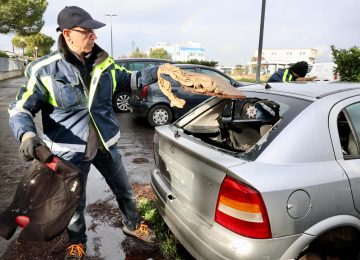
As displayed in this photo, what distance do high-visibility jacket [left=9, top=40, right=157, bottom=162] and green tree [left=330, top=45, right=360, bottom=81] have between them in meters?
6.48

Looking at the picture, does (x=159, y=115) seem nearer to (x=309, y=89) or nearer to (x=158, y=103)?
(x=158, y=103)

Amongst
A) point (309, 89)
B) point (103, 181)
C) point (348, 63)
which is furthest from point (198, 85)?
point (348, 63)

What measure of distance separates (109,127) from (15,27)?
30.0 m

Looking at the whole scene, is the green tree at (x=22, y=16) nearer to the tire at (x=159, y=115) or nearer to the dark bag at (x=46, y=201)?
the tire at (x=159, y=115)

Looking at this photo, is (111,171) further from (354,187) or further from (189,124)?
(354,187)

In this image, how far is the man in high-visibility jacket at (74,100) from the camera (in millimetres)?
2457

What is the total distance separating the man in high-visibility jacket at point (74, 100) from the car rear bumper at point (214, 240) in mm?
772

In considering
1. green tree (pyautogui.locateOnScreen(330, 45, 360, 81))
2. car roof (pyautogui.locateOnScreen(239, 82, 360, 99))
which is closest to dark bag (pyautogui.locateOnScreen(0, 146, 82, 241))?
car roof (pyautogui.locateOnScreen(239, 82, 360, 99))

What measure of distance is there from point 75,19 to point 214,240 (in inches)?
71.3

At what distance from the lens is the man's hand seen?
6.91 ft

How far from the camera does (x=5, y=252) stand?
3119mm

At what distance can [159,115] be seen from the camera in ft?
28.4

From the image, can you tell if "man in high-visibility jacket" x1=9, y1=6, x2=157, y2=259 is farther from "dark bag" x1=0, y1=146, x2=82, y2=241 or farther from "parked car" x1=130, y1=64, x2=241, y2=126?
"parked car" x1=130, y1=64, x2=241, y2=126

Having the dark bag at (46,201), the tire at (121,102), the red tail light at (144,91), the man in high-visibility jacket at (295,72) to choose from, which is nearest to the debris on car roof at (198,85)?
the dark bag at (46,201)
